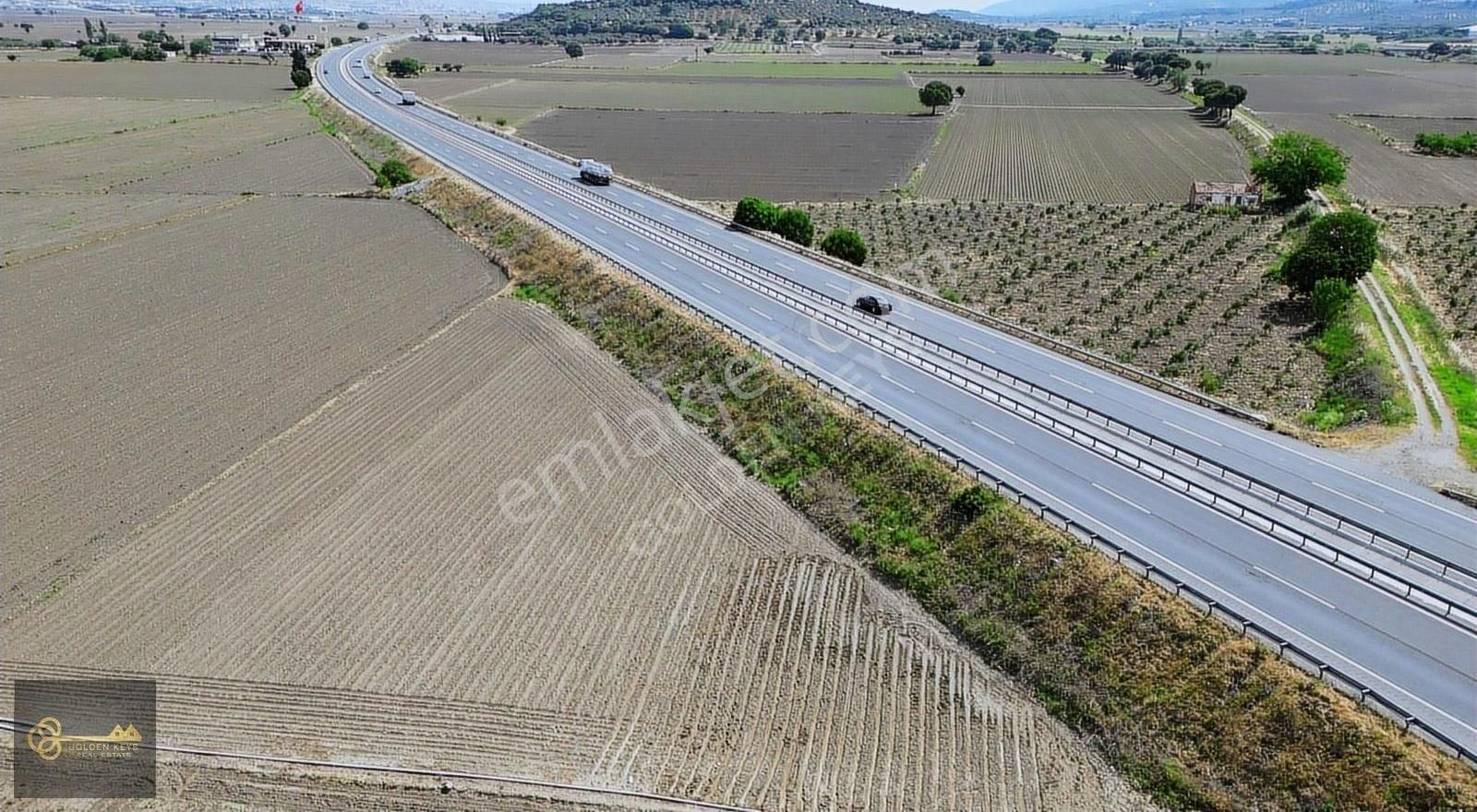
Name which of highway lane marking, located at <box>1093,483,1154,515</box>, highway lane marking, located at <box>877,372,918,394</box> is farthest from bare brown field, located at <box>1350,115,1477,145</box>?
highway lane marking, located at <box>1093,483,1154,515</box>

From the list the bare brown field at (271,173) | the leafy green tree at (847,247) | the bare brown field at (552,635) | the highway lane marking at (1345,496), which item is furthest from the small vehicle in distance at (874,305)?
the bare brown field at (271,173)

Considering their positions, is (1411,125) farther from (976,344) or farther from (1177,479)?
(1177,479)

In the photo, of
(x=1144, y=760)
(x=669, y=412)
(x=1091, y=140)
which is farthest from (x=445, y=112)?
(x=1144, y=760)

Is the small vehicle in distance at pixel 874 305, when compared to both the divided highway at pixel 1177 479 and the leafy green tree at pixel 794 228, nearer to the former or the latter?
Answer: the divided highway at pixel 1177 479

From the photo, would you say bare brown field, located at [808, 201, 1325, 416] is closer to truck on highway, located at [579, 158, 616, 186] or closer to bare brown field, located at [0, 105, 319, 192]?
truck on highway, located at [579, 158, 616, 186]

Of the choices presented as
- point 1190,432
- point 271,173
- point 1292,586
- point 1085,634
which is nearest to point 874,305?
point 1190,432

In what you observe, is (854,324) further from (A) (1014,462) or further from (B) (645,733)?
(B) (645,733)
